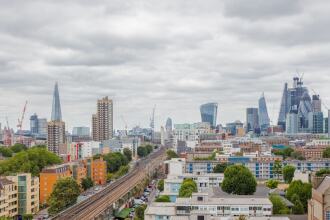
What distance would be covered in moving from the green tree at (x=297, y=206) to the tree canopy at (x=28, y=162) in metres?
27.0

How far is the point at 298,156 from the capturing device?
81.8 meters

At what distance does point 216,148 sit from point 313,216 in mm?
74898

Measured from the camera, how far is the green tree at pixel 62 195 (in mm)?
43875

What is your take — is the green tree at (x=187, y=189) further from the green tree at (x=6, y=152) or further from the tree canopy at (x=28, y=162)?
the green tree at (x=6, y=152)

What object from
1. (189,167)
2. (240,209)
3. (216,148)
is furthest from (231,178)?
(216,148)

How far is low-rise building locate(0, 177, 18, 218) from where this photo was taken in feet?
132

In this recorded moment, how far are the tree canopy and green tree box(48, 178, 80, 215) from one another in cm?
961

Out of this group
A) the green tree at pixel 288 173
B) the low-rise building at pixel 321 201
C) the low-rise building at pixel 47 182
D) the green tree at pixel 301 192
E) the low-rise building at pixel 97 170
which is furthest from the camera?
the low-rise building at pixel 97 170

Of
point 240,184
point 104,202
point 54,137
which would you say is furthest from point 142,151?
point 240,184

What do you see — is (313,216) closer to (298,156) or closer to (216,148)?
(298,156)

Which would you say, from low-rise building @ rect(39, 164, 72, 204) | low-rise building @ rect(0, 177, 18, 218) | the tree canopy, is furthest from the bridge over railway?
the tree canopy

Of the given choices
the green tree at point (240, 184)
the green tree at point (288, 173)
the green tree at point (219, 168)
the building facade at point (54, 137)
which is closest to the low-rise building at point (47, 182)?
the green tree at point (240, 184)

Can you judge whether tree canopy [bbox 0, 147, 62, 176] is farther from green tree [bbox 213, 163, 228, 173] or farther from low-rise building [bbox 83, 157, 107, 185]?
green tree [bbox 213, 163, 228, 173]

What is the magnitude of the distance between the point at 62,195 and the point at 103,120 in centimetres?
9490
